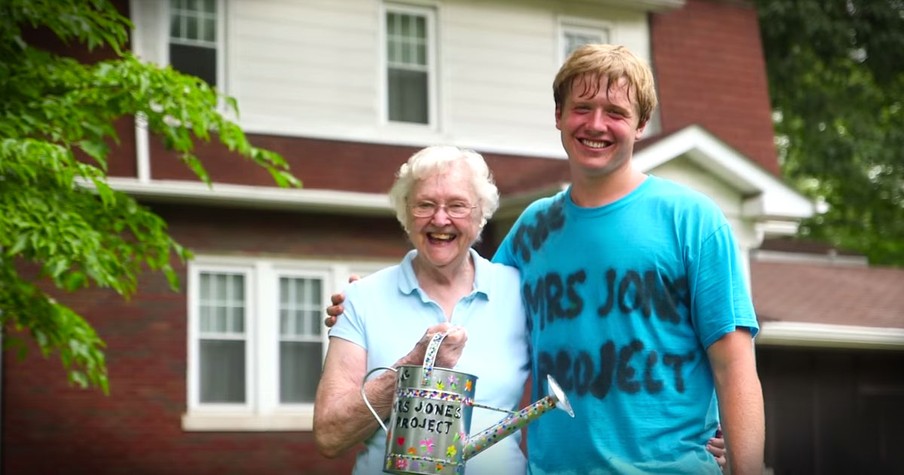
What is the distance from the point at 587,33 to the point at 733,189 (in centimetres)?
260

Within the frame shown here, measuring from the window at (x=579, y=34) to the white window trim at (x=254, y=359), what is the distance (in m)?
4.01

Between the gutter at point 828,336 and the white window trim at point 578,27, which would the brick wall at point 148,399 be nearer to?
the white window trim at point 578,27

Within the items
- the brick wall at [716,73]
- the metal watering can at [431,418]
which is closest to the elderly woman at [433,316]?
the metal watering can at [431,418]

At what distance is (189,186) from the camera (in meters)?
13.6

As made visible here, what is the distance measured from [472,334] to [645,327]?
0.49m

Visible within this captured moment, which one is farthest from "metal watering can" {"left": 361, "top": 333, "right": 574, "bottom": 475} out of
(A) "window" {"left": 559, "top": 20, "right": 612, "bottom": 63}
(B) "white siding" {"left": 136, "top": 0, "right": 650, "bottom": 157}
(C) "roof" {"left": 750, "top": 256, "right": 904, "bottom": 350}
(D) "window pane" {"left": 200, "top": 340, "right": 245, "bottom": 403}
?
(A) "window" {"left": 559, "top": 20, "right": 612, "bottom": 63}

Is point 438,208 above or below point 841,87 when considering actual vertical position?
below

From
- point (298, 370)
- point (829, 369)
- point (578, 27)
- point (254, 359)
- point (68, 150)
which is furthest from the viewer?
point (829, 369)

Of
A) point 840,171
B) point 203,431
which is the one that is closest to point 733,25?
point 840,171

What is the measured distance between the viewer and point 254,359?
560 inches

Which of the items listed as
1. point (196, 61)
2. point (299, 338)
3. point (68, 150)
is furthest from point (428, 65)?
point (68, 150)

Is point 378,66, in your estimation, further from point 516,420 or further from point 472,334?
point 516,420

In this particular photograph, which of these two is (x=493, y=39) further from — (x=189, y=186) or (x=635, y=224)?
(x=635, y=224)

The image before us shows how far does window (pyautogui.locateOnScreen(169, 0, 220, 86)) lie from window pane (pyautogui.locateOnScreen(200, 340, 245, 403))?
2592 mm
